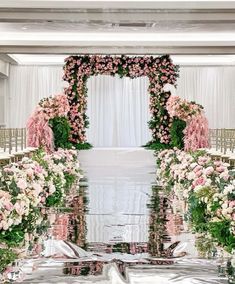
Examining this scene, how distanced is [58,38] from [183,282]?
14546 millimetres

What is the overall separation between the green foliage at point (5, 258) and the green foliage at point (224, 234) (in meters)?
1.83

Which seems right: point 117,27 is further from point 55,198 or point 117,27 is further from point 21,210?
point 21,210

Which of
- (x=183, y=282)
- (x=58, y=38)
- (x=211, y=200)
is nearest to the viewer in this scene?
(x=183, y=282)

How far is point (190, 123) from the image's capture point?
17.1 meters

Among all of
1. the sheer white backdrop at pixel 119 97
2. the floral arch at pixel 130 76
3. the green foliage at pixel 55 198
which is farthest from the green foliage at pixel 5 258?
the sheer white backdrop at pixel 119 97

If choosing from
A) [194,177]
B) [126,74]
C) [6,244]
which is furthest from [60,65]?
[6,244]

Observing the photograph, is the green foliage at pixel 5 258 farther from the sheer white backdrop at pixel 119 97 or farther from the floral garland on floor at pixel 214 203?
the sheer white backdrop at pixel 119 97

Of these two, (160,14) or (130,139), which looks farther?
(130,139)

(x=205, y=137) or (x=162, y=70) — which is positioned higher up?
(x=162, y=70)

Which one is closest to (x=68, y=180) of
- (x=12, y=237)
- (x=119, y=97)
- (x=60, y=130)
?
(x=60, y=130)

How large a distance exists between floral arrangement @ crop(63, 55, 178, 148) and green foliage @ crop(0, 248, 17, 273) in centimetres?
1369

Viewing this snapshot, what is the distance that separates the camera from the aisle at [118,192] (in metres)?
8.47

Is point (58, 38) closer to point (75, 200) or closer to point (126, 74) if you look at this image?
point (126, 74)

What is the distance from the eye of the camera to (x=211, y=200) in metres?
7.10
